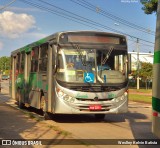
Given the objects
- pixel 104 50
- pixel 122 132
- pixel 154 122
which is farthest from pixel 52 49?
pixel 154 122

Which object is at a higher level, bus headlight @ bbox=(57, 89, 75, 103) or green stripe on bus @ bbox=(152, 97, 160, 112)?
green stripe on bus @ bbox=(152, 97, 160, 112)

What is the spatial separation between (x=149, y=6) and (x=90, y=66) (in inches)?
1009

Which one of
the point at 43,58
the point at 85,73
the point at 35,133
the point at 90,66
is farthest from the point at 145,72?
the point at 35,133

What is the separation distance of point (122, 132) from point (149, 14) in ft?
94.3

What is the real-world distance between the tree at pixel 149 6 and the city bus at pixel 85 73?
24.2 meters

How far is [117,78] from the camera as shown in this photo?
13492 millimetres

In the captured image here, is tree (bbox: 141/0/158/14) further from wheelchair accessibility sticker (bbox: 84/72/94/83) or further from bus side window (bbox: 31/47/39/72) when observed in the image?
wheelchair accessibility sticker (bbox: 84/72/94/83)

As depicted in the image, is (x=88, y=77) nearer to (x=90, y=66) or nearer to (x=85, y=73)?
(x=85, y=73)

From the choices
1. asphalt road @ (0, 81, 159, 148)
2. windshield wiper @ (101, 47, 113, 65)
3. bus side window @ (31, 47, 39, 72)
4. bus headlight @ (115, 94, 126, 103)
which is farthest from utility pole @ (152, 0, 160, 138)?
bus side window @ (31, 47, 39, 72)

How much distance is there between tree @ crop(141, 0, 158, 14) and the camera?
3698 cm

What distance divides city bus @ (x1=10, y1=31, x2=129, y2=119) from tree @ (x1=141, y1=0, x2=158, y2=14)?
79.5 feet

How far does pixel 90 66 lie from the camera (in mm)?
13180

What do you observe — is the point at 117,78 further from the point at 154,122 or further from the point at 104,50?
the point at 154,122

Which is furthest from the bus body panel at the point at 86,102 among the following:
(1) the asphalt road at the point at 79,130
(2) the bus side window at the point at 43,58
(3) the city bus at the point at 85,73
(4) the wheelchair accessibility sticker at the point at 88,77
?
(2) the bus side window at the point at 43,58
